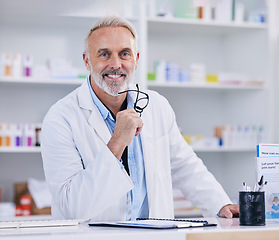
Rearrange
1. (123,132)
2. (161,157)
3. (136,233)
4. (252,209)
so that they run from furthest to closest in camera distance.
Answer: (161,157) → (123,132) → (252,209) → (136,233)

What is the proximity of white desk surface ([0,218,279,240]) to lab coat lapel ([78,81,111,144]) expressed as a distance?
72 centimetres

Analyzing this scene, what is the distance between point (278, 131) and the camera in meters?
4.27

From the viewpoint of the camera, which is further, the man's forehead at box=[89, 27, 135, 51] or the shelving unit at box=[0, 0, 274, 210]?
the shelving unit at box=[0, 0, 274, 210]

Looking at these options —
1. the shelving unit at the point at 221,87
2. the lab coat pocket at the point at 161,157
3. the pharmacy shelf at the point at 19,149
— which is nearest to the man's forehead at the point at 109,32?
the lab coat pocket at the point at 161,157

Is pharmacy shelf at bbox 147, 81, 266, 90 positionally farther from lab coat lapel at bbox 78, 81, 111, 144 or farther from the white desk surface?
the white desk surface

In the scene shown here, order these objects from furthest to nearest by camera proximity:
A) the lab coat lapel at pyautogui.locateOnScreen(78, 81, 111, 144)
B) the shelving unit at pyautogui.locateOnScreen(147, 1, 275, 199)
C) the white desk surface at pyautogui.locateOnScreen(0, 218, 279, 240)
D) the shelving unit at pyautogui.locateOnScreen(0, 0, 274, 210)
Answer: the shelving unit at pyautogui.locateOnScreen(147, 1, 275, 199) → the shelving unit at pyautogui.locateOnScreen(0, 0, 274, 210) → the lab coat lapel at pyautogui.locateOnScreen(78, 81, 111, 144) → the white desk surface at pyautogui.locateOnScreen(0, 218, 279, 240)

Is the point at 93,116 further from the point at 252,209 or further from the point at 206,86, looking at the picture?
the point at 206,86

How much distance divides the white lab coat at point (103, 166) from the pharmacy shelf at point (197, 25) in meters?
1.70

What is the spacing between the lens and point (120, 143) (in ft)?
6.49

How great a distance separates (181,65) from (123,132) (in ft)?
8.67

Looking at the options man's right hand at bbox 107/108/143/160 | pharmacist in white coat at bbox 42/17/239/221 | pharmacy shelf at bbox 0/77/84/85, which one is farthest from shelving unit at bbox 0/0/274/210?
man's right hand at bbox 107/108/143/160

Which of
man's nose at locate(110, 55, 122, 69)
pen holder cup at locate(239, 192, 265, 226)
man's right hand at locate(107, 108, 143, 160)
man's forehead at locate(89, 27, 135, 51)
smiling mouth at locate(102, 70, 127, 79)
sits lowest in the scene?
pen holder cup at locate(239, 192, 265, 226)

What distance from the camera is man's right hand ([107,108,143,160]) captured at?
1978 millimetres

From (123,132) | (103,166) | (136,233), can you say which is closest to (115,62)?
(123,132)
